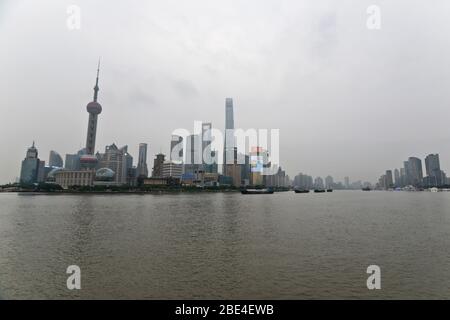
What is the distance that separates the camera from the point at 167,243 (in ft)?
96.8

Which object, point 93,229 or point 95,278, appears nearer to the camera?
point 95,278

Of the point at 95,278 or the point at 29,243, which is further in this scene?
the point at 29,243

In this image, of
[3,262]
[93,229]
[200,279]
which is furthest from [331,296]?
[93,229]

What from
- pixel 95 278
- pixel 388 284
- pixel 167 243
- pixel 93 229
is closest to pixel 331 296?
pixel 388 284

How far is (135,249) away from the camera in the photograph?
2662 centimetres
